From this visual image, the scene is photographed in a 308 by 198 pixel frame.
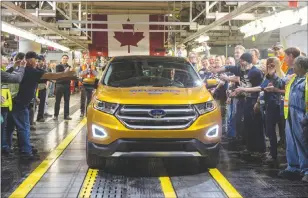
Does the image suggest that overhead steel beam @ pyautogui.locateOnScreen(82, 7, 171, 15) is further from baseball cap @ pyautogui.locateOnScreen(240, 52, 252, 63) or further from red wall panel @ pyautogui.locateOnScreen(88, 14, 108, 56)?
baseball cap @ pyautogui.locateOnScreen(240, 52, 252, 63)

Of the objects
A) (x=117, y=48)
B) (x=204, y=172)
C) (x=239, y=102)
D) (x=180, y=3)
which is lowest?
(x=204, y=172)

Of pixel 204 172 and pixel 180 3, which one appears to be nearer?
pixel 204 172

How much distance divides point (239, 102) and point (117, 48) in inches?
349

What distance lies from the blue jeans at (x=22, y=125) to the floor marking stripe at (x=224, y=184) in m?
3.20

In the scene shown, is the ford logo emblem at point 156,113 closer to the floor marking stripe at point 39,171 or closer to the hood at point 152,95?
the hood at point 152,95

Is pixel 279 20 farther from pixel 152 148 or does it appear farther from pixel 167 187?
pixel 167 187

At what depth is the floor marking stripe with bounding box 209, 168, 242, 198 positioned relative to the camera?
17.3ft

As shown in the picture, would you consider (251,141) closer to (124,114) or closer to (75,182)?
(124,114)

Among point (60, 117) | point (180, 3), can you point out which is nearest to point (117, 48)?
point (180, 3)

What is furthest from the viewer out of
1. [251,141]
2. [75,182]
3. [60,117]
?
[60,117]

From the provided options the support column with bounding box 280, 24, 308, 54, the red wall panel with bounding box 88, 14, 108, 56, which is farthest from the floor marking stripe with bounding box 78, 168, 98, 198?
the red wall panel with bounding box 88, 14, 108, 56

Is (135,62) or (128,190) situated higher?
(135,62)

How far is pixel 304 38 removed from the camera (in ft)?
45.9

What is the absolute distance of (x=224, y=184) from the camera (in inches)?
226
